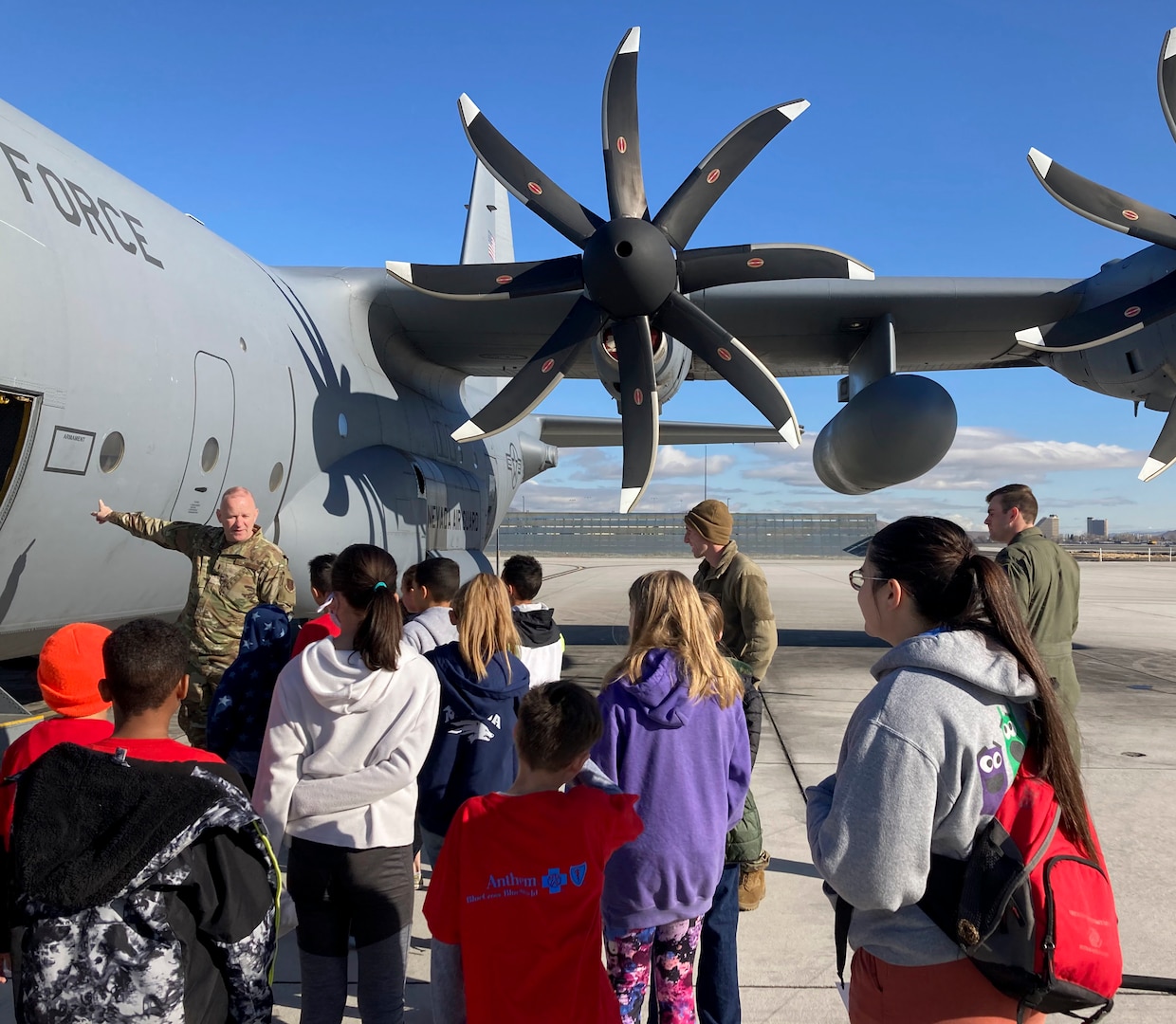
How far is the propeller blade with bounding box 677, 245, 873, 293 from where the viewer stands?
7410 millimetres

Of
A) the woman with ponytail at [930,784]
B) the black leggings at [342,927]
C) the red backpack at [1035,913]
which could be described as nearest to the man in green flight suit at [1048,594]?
the woman with ponytail at [930,784]

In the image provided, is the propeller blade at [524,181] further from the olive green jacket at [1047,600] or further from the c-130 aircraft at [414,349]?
the olive green jacket at [1047,600]

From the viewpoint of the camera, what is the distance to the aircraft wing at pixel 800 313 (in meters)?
9.55

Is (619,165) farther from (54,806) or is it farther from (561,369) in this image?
(54,806)

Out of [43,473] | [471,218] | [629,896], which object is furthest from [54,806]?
[471,218]

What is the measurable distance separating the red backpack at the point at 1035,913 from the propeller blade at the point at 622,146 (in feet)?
23.4

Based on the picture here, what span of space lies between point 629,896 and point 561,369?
240 inches

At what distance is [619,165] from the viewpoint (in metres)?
7.82

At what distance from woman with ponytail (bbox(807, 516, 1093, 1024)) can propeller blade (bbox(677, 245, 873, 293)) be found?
6.24m

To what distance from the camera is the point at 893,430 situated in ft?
28.3

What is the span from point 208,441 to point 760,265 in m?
4.84

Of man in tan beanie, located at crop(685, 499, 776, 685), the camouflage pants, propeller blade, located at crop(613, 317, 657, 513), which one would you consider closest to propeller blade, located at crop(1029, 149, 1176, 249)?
propeller blade, located at crop(613, 317, 657, 513)

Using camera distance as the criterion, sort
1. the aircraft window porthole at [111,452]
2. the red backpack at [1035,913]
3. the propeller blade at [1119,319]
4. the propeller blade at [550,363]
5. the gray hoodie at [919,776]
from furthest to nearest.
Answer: the propeller blade at [1119,319] → the propeller blade at [550,363] → the aircraft window porthole at [111,452] → the gray hoodie at [919,776] → the red backpack at [1035,913]

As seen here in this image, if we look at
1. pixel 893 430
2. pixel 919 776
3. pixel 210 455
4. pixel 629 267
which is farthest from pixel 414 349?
pixel 919 776
